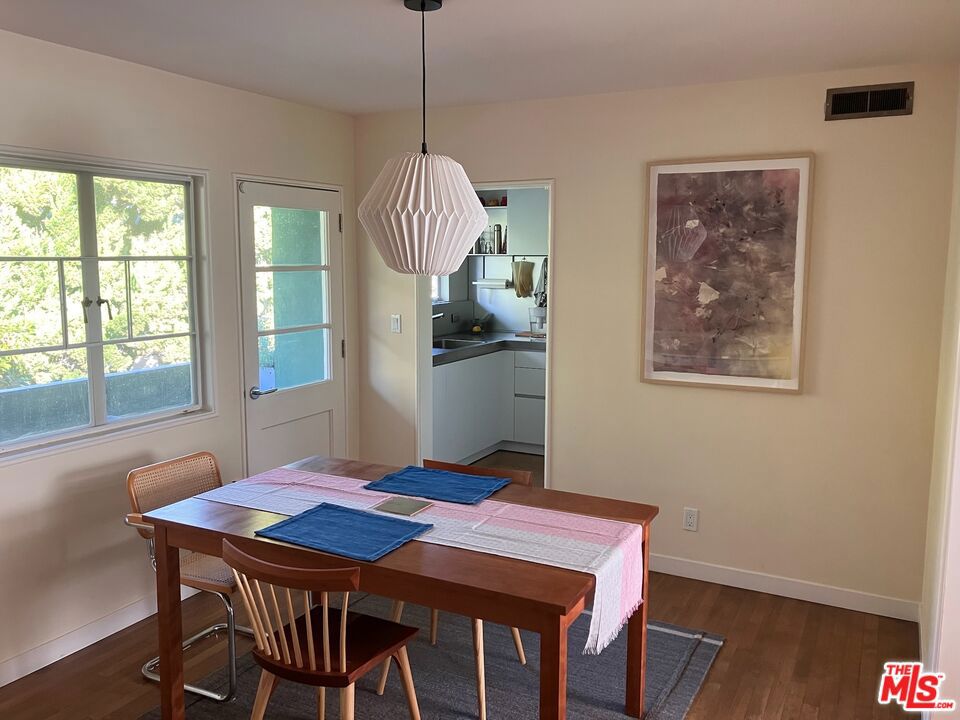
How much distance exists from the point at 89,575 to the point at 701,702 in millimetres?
2496

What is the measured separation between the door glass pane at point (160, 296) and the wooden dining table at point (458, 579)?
1.13 meters

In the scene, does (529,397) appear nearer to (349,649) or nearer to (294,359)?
(294,359)

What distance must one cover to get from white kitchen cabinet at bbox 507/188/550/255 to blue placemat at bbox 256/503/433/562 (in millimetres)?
3988

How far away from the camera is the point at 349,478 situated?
3025 millimetres

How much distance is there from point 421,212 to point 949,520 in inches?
75.1

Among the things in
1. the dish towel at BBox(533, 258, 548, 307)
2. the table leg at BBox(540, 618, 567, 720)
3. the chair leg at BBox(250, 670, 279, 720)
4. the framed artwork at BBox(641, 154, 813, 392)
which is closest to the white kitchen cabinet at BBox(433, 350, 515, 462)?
the dish towel at BBox(533, 258, 548, 307)

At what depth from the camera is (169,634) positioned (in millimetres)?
2662

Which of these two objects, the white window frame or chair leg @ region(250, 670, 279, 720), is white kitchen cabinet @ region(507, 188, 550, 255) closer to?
the white window frame

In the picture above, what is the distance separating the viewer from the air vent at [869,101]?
10.9 ft

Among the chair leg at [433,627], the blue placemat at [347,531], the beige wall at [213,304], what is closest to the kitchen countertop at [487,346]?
the beige wall at [213,304]

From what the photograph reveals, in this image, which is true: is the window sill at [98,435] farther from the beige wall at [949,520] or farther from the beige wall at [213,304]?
the beige wall at [949,520]

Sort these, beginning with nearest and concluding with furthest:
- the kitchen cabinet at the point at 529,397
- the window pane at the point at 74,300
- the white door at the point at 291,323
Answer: the window pane at the point at 74,300, the white door at the point at 291,323, the kitchen cabinet at the point at 529,397

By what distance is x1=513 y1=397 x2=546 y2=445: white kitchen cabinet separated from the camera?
20.1ft

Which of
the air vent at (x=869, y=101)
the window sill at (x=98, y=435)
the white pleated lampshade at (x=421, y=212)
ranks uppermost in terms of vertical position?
the air vent at (x=869, y=101)
